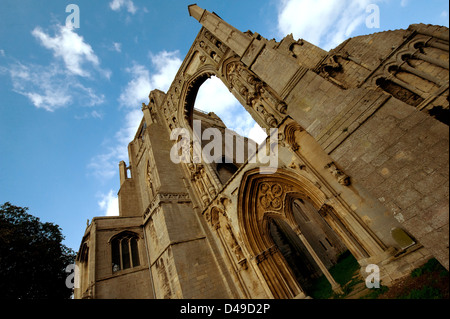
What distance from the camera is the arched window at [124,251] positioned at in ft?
36.4

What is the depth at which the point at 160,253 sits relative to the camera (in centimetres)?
1036

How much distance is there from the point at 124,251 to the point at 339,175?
11937mm

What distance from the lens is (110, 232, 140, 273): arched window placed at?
437 inches

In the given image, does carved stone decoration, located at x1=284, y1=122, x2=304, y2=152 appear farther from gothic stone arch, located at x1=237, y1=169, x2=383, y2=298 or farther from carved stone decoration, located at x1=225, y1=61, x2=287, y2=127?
gothic stone arch, located at x1=237, y1=169, x2=383, y2=298

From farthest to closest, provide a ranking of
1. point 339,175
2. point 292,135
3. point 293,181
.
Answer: point 293,181 → point 292,135 → point 339,175

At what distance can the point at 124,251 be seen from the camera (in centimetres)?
1166
